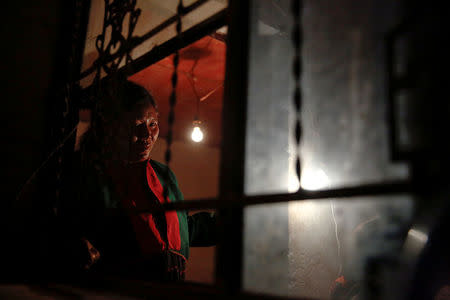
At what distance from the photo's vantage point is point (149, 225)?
2576 millimetres

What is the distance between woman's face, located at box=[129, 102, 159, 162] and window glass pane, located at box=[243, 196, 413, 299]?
1391 millimetres

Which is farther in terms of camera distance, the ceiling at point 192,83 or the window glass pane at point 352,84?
the ceiling at point 192,83

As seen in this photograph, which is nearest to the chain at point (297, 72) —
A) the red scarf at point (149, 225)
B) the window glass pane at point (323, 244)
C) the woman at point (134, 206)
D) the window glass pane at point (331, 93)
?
the window glass pane at point (331, 93)

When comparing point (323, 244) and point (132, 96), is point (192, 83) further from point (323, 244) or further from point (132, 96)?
point (323, 244)

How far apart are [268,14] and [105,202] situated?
5.61 feet

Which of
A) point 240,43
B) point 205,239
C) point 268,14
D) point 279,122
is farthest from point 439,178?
point 205,239

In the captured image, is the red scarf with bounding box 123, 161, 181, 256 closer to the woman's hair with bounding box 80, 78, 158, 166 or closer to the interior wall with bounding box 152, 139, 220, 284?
the woman's hair with bounding box 80, 78, 158, 166

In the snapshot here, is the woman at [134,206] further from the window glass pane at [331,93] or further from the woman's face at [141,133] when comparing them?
the window glass pane at [331,93]

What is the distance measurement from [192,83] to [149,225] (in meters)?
2.00

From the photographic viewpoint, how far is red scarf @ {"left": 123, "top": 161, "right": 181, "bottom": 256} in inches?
99.5

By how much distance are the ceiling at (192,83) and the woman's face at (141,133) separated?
0.75 meters

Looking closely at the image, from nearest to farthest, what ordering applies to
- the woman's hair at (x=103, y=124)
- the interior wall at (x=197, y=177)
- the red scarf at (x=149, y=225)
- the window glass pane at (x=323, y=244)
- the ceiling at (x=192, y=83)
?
1. the window glass pane at (x=323, y=244)
2. the woman's hair at (x=103, y=124)
3. the red scarf at (x=149, y=225)
4. the ceiling at (x=192, y=83)
5. the interior wall at (x=197, y=177)

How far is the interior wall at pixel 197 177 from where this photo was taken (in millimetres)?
4699

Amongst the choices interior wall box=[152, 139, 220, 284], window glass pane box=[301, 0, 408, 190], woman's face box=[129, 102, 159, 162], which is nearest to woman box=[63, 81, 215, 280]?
woman's face box=[129, 102, 159, 162]
